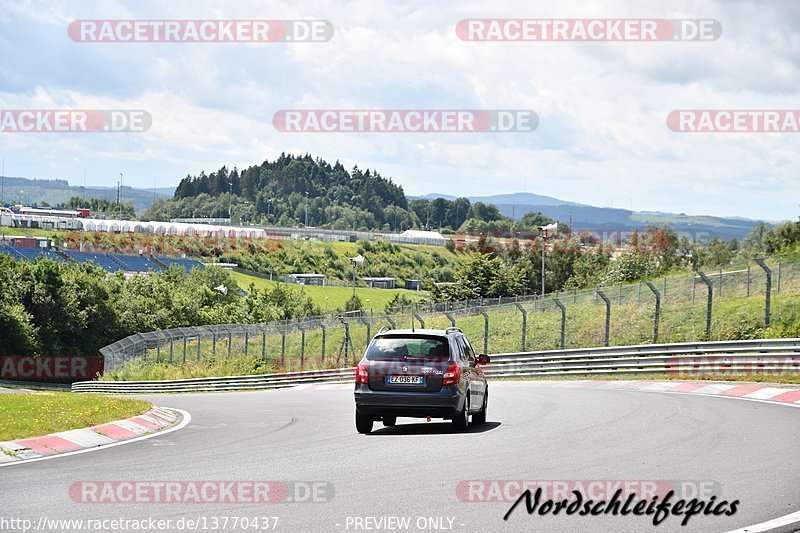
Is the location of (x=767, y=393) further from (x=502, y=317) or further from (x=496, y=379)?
(x=502, y=317)

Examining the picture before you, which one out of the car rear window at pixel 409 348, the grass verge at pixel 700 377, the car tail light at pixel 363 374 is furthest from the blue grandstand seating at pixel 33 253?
the car tail light at pixel 363 374

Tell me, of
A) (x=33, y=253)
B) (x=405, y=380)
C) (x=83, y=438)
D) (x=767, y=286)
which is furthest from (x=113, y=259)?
(x=83, y=438)

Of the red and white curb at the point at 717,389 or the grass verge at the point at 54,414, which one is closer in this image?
the grass verge at the point at 54,414

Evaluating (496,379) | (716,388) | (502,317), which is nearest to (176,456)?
(716,388)

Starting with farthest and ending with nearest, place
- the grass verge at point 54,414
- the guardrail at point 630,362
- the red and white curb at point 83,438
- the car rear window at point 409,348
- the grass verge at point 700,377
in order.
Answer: the guardrail at point 630,362 → the grass verge at point 700,377 → the car rear window at point 409,348 → the grass verge at point 54,414 → the red and white curb at point 83,438

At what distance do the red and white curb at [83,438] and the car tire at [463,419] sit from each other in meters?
4.30

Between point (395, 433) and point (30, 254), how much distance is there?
5288 inches

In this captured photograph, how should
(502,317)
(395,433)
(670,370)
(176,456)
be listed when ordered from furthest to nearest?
1. (502,317)
2. (670,370)
3. (395,433)
4. (176,456)

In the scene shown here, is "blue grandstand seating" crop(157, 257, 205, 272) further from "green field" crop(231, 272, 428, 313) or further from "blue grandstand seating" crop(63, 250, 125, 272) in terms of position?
"blue grandstand seating" crop(63, 250, 125, 272)

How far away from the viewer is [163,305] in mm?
94500

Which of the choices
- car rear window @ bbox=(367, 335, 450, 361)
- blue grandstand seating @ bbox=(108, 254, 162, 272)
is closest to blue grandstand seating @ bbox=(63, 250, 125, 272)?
blue grandstand seating @ bbox=(108, 254, 162, 272)

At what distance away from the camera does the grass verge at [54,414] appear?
12.7 m

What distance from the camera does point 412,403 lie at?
14.1 m

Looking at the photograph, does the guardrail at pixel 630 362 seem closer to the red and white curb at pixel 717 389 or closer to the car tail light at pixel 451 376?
the red and white curb at pixel 717 389
